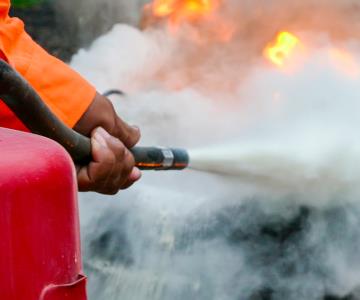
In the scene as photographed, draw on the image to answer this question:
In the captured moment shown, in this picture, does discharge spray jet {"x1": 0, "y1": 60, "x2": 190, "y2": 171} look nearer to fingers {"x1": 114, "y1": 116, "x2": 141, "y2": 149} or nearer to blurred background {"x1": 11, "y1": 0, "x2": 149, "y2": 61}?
fingers {"x1": 114, "y1": 116, "x2": 141, "y2": 149}

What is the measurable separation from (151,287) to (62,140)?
1071 mm

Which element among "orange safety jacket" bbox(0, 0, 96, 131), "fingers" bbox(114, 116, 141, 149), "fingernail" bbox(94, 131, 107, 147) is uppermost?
"orange safety jacket" bbox(0, 0, 96, 131)

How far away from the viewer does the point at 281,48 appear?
3510 millimetres

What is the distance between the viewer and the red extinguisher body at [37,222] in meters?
0.95

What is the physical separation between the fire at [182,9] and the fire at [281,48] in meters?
0.52

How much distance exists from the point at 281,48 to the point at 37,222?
2.72 metres

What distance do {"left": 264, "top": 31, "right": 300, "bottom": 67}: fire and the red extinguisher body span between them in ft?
7.54

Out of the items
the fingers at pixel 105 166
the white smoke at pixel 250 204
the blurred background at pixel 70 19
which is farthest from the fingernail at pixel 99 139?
the blurred background at pixel 70 19

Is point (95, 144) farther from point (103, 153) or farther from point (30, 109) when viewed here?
point (30, 109)

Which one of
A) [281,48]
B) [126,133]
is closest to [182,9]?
[281,48]

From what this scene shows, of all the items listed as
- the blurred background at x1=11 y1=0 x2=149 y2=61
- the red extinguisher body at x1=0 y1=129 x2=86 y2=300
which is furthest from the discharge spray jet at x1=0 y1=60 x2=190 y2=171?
the blurred background at x1=11 y1=0 x2=149 y2=61

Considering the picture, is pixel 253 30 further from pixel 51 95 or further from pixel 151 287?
pixel 51 95

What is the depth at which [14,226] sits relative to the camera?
95 cm

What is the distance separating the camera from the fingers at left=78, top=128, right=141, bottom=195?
1.73 meters
